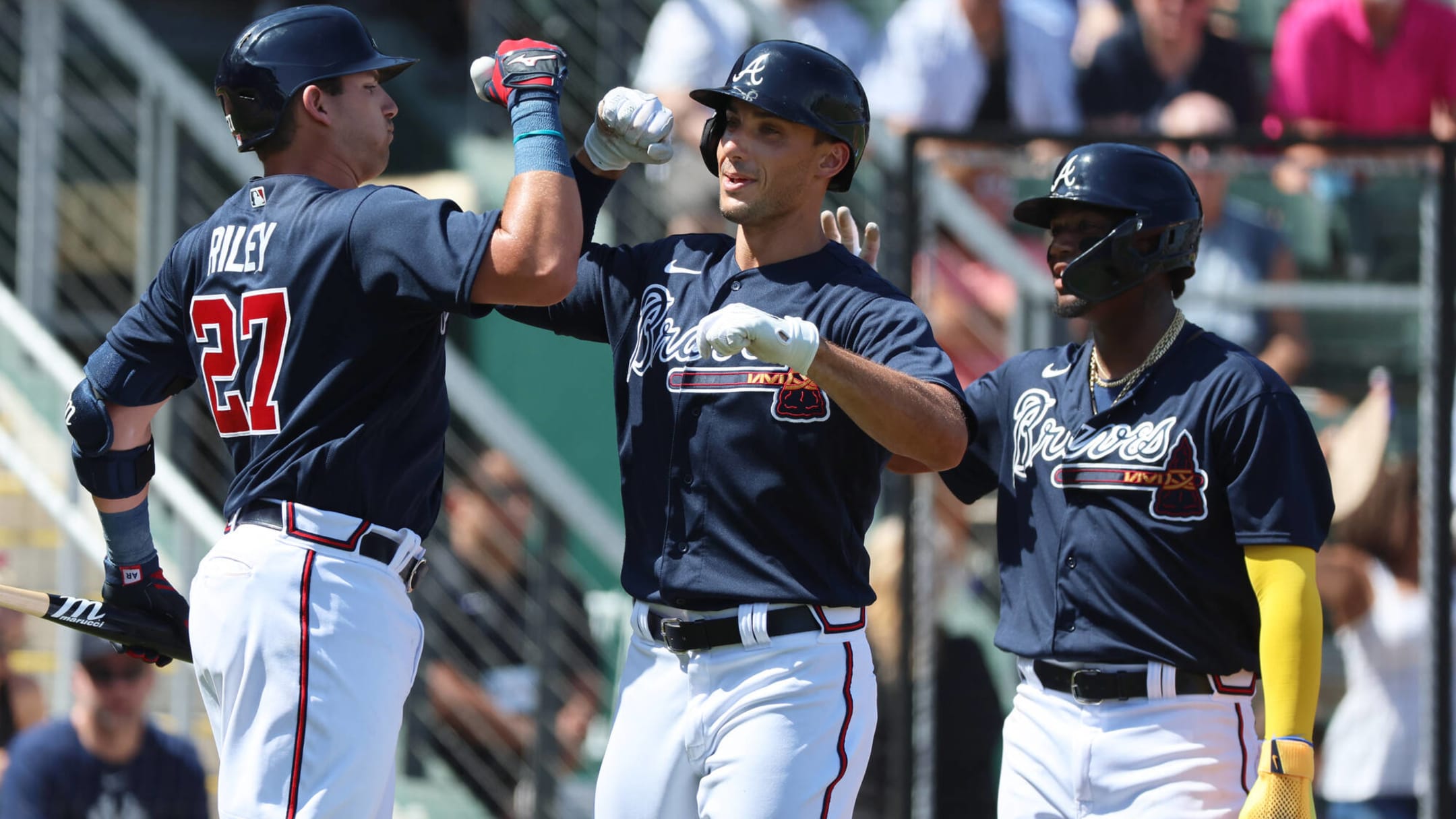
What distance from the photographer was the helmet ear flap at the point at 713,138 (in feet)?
12.3

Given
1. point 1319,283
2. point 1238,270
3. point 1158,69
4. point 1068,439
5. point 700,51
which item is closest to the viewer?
point 1068,439

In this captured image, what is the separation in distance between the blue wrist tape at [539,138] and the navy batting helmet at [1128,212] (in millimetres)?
1121

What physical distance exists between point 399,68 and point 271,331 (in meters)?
0.63

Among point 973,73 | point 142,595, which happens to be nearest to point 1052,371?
point 142,595

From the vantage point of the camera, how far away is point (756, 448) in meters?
3.50

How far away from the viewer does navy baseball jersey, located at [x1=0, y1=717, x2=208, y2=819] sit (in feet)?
18.7

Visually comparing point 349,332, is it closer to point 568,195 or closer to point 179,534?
point 568,195

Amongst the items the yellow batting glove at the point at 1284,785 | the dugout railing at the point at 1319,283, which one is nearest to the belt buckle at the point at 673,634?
the yellow batting glove at the point at 1284,785

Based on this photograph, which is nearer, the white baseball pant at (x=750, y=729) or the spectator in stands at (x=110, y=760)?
the white baseball pant at (x=750, y=729)

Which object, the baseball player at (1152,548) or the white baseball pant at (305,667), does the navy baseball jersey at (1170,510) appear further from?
the white baseball pant at (305,667)

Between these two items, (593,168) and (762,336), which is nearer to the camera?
(762,336)

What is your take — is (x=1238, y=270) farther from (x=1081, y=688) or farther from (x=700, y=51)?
(x=1081, y=688)

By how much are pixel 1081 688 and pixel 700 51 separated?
4174mm

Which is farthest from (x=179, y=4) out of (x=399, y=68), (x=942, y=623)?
(x=399, y=68)
